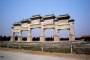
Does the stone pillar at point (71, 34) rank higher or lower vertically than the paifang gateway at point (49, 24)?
lower

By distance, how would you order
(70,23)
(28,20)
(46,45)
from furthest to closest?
1. (28,20)
2. (70,23)
3. (46,45)

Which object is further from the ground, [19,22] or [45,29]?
[19,22]

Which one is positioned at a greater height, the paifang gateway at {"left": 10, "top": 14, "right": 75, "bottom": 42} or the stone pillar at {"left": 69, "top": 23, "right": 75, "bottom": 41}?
the paifang gateway at {"left": 10, "top": 14, "right": 75, "bottom": 42}

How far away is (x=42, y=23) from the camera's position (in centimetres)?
1944

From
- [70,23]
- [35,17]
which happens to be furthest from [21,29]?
[70,23]

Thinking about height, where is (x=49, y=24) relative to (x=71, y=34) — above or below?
above

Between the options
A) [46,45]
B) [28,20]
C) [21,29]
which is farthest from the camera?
[21,29]

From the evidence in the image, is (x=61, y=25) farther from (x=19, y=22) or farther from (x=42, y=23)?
(x=19, y=22)

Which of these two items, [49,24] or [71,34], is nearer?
[71,34]

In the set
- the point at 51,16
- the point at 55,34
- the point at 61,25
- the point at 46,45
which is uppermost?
the point at 51,16

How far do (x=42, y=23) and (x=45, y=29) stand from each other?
961 millimetres

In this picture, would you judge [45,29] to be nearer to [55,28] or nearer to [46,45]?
[55,28]

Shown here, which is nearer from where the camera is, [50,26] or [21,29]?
[50,26]

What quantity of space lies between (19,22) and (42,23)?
19.0 feet
